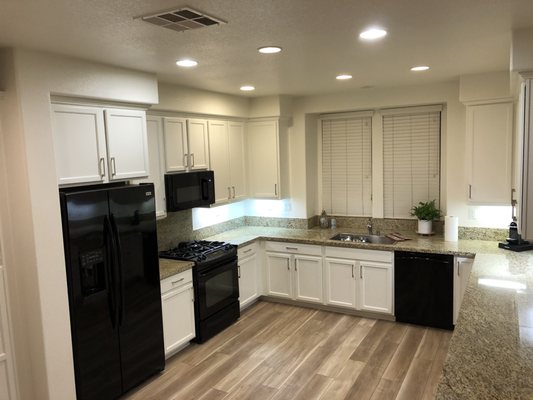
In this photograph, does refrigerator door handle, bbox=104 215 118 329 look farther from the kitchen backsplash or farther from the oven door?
the kitchen backsplash

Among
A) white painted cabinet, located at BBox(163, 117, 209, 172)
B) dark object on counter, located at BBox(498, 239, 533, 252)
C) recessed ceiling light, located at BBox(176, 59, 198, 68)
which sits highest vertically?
recessed ceiling light, located at BBox(176, 59, 198, 68)

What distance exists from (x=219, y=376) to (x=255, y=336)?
80 cm

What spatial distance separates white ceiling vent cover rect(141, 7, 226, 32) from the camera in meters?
1.99

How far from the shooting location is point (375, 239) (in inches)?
197

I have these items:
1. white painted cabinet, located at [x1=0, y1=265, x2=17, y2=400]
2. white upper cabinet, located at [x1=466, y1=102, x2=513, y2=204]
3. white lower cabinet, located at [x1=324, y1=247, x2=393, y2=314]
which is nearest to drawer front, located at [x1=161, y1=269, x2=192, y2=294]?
white painted cabinet, located at [x1=0, y1=265, x2=17, y2=400]

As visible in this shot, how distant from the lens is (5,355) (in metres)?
2.81

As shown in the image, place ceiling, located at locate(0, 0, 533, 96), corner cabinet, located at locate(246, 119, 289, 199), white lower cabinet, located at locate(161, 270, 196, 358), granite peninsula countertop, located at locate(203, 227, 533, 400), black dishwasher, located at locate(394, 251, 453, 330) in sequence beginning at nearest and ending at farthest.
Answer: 1. granite peninsula countertop, located at locate(203, 227, 533, 400)
2. ceiling, located at locate(0, 0, 533, 96)
3. white lower cabinet, located at locate(161, 270, 196, 358)
4. black dishwasher, located at locate(394, 251, 453, 330)
5. corner cabinet, located at locate(246, 119, 289, 199)

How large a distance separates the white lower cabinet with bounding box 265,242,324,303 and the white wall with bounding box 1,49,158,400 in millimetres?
2690

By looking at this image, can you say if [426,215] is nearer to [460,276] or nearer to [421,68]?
[460,276]

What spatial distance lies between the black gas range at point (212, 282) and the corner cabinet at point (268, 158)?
3.52 feet

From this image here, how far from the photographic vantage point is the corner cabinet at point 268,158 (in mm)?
5230

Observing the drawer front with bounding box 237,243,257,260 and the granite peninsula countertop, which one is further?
the drawer front with bounding box 237,243,257,260

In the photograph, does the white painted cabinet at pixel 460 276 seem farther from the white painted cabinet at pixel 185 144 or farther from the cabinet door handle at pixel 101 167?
the cabinet door handle at pixel 101 167

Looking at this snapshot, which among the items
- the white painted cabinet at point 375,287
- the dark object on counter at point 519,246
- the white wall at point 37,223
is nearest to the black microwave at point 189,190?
the white wall at point 37,223
